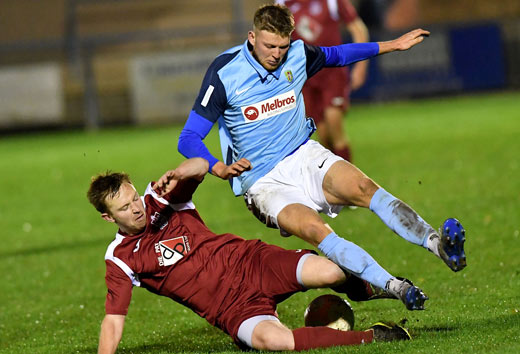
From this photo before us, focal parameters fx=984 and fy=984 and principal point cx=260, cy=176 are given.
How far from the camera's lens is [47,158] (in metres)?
19.3

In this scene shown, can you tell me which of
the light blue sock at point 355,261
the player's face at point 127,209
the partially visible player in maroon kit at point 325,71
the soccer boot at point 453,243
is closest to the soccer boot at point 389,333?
the light blue sock at point 355,261

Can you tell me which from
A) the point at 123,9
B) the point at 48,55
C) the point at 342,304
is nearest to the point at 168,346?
the point at 342,304

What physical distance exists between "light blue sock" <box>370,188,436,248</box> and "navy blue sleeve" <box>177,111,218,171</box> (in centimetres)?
104

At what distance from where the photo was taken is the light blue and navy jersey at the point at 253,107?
645 cm

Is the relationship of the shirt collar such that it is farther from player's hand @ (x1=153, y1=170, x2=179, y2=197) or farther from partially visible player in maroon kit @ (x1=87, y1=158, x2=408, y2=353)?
player's hand @ (x1=153, y1=170, x2=179, y2=197)

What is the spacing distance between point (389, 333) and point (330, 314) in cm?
53

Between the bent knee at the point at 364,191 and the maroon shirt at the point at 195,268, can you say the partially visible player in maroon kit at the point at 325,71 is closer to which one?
the bent knee at the point at 364,191

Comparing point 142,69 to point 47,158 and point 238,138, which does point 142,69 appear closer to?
point 47,158

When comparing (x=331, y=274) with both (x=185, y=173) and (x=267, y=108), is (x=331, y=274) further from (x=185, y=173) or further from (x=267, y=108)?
(x=267, y=108)

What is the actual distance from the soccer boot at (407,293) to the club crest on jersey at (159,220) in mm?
1451

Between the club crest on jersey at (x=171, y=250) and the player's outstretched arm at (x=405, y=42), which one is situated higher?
the player's outstretched arm at (x=405, y=42)

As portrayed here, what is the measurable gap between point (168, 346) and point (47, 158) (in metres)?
13.6

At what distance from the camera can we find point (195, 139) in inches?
246

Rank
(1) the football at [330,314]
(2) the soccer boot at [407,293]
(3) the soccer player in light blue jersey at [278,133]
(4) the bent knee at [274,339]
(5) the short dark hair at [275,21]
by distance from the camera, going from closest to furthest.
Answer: (2) the soccer boot at [407,293] → (4) the bent knee at [274,339] → (1) the football at [330,314] → (3) the soccer player in light blue jersey at [278,133] → (5) the short dark hair at [275,21]
